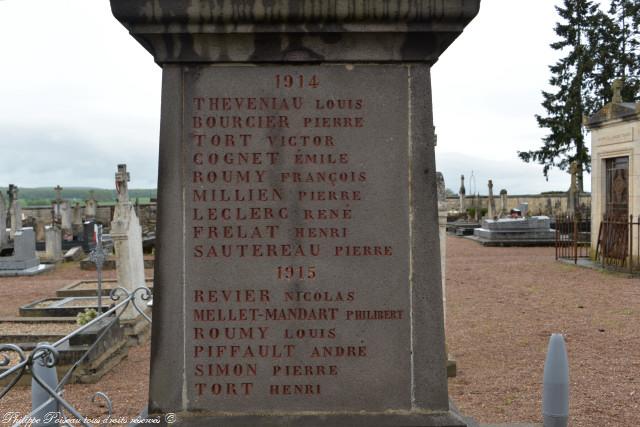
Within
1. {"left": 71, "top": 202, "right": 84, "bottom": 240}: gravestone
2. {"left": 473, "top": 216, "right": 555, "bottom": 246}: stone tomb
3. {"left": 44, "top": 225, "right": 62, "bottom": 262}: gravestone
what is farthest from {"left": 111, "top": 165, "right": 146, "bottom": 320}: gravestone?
{"left": 71, "top": 202, "right": 84, "bottom": 240}: gravestone

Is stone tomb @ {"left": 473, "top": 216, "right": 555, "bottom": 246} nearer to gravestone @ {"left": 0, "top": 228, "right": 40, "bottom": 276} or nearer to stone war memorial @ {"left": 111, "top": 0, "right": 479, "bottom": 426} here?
gravestone @ {"left": 0, "top": 228, "right": 40, "bottom": 276}

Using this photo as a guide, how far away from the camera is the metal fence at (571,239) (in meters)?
18.9

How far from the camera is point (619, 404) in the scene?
5957 mm

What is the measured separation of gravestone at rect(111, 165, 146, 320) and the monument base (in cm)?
748

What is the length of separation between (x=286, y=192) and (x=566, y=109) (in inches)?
1630

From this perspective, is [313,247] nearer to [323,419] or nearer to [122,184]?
[323,419]

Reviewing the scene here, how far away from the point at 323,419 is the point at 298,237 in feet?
3.12

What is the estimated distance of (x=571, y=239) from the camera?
23.2 m

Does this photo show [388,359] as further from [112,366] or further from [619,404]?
[112,366]

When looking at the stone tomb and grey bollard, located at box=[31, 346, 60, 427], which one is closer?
grey bollard, located at box=[31, 346, 60, 427]

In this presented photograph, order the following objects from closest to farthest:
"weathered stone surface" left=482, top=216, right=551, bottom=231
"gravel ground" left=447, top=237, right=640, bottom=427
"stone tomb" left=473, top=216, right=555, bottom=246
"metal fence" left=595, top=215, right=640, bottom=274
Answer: "gravel ground" left=447, top=237, right=640, bottom=427 → "metal fence" left=595, top=215, right=640, bottom=274 → "stone tomb" left=473, top=216, right=555, bottom=246 → "weathered stone surface" left=482, top=216, right=551, bottom=231

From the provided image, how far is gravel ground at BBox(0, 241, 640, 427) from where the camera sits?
6066 millimetres

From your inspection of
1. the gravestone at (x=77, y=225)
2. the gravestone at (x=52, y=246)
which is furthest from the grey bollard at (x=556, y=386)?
the gravestone at (x=77, y=225)

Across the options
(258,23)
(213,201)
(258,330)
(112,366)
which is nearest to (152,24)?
(258,23)
